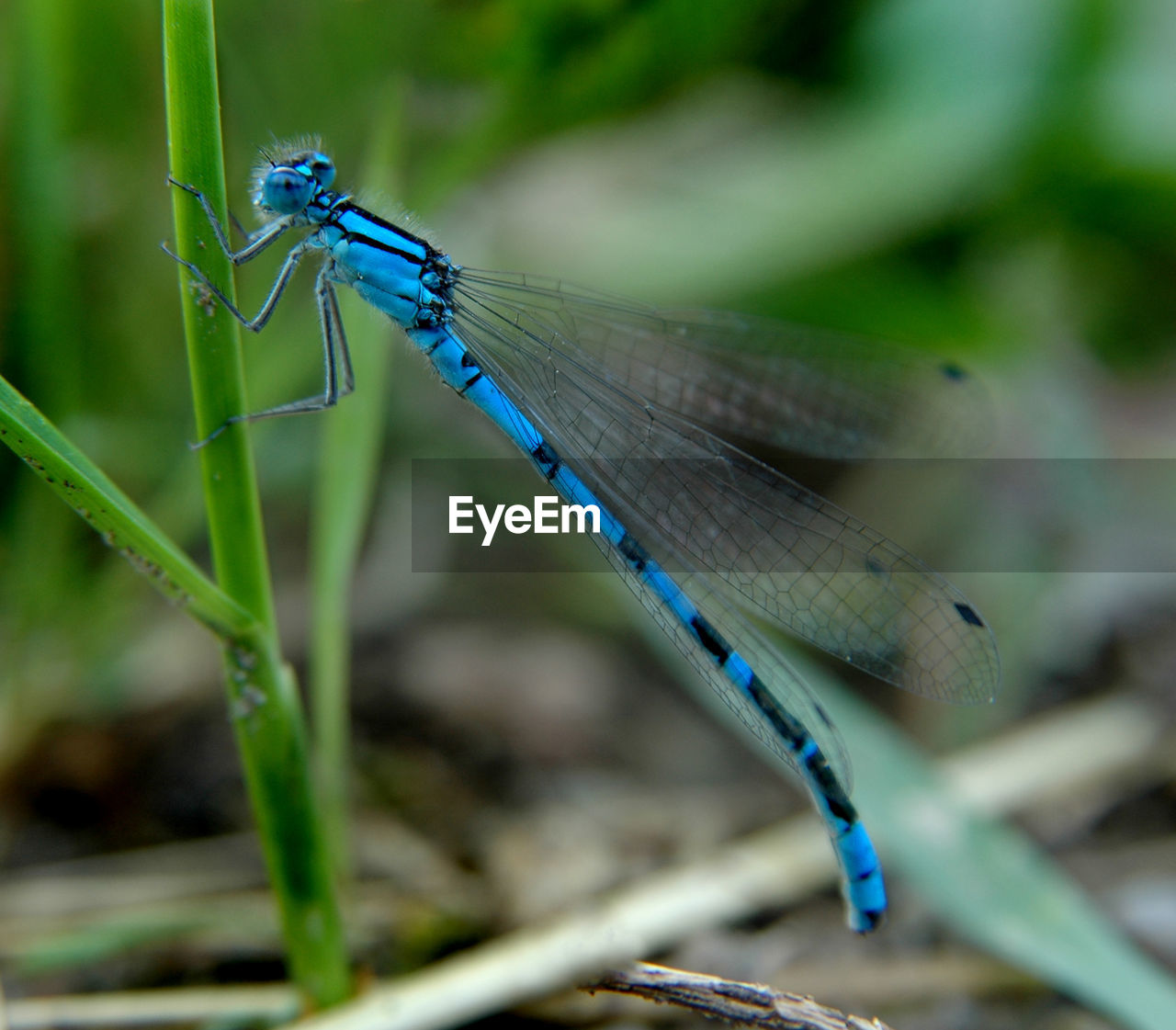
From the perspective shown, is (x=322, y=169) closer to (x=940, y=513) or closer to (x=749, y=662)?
(x=749, y=662)

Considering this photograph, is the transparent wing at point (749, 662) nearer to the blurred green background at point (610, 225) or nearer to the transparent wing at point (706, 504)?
the transparent wing at point (706, 504)

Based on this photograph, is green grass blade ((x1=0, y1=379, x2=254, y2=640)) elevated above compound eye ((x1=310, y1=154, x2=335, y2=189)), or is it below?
below

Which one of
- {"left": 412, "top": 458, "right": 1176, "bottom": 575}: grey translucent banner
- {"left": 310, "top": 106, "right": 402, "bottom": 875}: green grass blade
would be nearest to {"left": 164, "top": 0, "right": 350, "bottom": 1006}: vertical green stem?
{"left": 310, "top": 106, "right": 402, "bottom": 875}: green grass blade

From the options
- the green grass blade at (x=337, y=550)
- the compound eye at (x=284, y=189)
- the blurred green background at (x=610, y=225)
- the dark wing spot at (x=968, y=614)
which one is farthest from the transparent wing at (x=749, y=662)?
the compound eye at (x=284, y=189)

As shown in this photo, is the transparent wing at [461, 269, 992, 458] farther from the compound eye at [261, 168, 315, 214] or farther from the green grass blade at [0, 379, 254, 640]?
the green grass blade at [0, 379, 254, 640]

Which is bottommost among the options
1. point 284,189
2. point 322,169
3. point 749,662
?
point 749,662

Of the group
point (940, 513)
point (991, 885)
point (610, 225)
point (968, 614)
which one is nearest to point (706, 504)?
point (968, 614)

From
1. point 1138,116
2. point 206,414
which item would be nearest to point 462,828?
point 206,414
